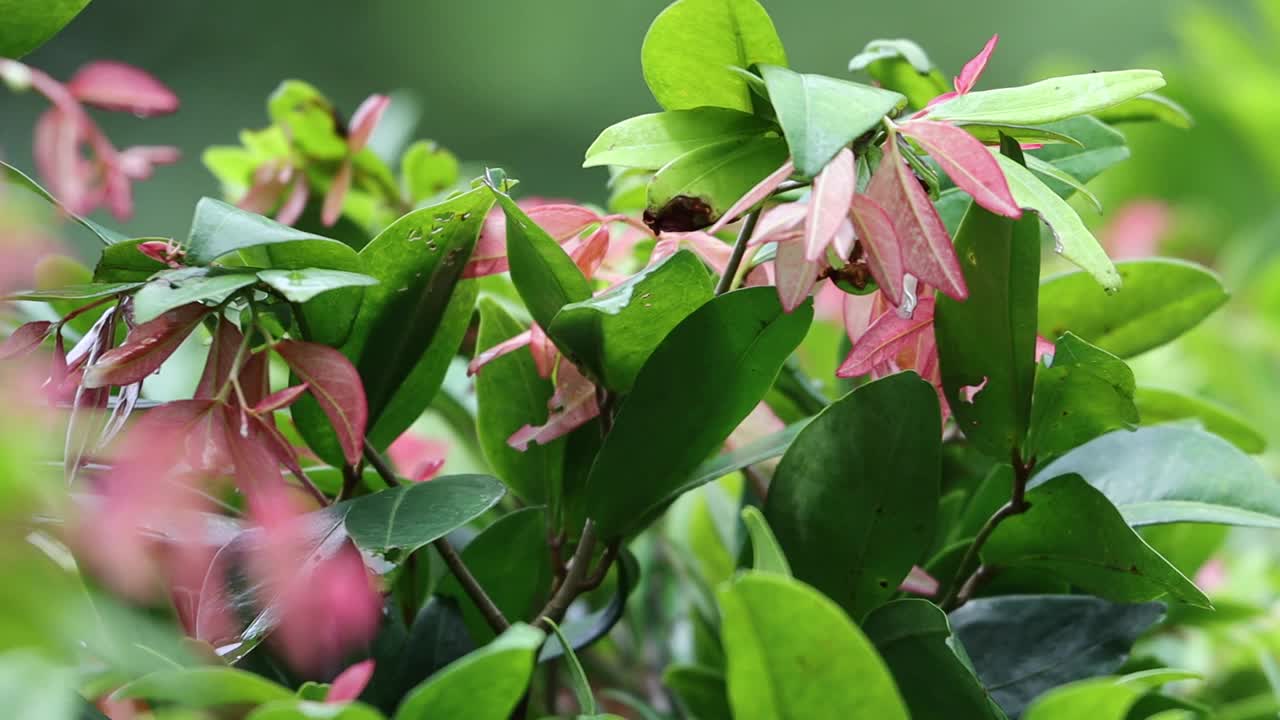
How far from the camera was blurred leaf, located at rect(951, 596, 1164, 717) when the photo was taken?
0.39m

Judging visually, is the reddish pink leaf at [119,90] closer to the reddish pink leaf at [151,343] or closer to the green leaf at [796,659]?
the reddish pink leaf at [151,343]

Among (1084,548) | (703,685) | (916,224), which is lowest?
(703,685)

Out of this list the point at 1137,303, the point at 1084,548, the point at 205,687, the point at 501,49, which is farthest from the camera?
the point at 501,49

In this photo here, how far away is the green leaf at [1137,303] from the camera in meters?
0.45

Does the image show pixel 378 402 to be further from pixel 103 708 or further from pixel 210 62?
pixel 210 62

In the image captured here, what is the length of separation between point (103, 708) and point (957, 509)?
1.02 feet

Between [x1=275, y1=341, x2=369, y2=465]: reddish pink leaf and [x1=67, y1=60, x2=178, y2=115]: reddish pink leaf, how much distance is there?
0.44 ft

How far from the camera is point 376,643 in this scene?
37 centimetres

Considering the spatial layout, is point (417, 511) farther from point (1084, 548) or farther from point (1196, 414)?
point (1196, 414)

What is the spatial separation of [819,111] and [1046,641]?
0.22 metres

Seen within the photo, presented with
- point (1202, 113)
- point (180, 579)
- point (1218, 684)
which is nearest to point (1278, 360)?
point (1218, 684)

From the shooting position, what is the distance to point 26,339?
32 cm

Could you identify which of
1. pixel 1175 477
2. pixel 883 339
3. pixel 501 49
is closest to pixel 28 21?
pixel 883 339

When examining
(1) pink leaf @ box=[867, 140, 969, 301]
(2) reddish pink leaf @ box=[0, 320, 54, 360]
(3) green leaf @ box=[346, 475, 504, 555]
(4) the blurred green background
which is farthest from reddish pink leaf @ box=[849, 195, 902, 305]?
(4) the blurred green background
